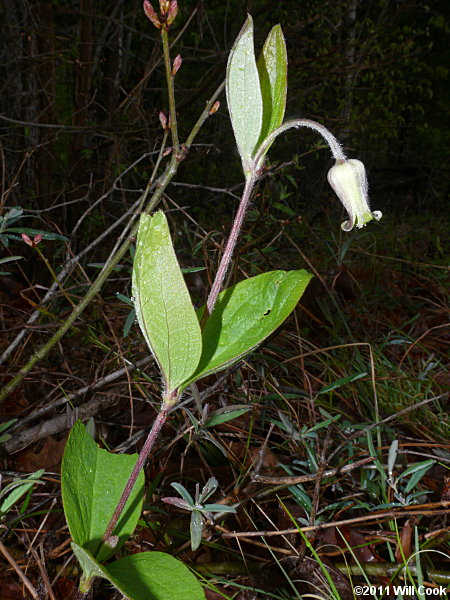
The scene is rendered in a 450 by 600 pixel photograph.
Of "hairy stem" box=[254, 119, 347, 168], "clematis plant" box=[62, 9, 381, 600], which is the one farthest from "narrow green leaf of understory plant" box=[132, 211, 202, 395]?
"hairy stem" box=[254, 119, 347, 168]

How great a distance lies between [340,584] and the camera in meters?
0.89

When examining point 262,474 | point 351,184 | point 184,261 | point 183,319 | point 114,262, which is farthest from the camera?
point 184,261

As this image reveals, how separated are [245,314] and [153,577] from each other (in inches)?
14.3

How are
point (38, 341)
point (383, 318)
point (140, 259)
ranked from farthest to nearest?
point (383, 318) < point (38, 341) < point (140, 259)

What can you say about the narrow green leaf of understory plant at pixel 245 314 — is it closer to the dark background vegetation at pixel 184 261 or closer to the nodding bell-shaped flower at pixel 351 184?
the nodding bell-shaped flower at pixel 351 184

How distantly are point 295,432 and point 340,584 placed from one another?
1.02ft

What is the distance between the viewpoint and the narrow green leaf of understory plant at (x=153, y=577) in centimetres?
65

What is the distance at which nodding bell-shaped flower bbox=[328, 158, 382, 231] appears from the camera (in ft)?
2.40

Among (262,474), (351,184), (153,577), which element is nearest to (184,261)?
(262,474)

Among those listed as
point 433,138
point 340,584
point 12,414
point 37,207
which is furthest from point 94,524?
point 433,138

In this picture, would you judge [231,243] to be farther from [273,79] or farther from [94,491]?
[94,491]

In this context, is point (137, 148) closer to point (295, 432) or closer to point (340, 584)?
point (295, 432)

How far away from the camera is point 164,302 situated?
0.63 meters

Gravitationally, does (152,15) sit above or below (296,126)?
above
